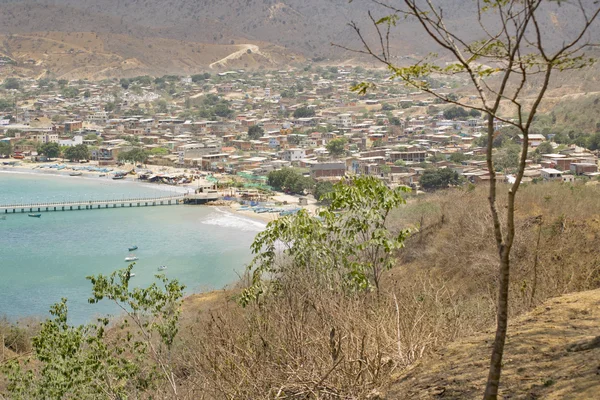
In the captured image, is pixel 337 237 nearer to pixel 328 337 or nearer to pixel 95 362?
pixel 95 362

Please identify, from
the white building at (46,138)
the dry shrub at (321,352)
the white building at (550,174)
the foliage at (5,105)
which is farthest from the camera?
the foliage at (5,105)

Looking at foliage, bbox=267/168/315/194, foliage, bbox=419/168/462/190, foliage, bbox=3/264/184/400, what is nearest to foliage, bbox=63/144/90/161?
foliage, bbox=267/168/315/194

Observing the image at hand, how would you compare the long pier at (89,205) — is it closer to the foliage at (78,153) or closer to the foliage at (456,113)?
the foliage at (78,153)

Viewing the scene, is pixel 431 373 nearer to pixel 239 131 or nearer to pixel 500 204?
pixel 500 204

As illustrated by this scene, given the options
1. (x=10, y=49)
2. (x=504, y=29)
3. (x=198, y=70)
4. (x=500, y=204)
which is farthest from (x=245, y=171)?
(x=10, y=49)

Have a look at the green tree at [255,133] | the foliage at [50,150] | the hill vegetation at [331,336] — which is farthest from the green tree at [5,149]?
the hill vegetation at [331,336]

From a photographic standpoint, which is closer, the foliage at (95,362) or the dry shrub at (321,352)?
the dry shrub at (321,352)
